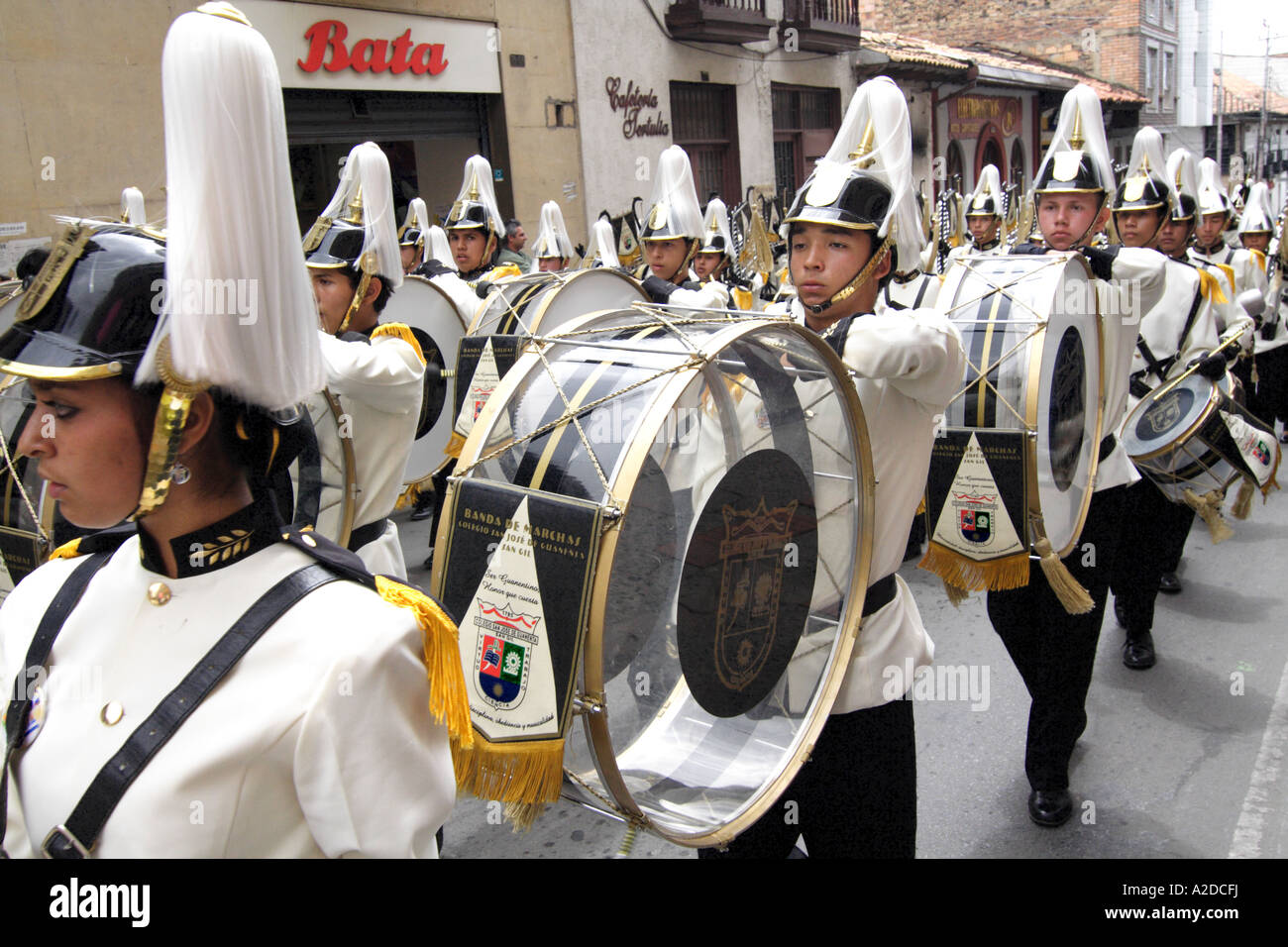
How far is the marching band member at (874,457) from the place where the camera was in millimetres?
2369

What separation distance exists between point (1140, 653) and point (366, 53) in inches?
367

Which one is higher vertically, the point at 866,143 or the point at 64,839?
the point at 866,143

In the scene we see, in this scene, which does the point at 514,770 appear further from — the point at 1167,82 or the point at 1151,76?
the point at 1167,82

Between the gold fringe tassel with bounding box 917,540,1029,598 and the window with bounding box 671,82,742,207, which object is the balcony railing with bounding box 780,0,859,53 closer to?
the window with bounding box 671,82,742,207

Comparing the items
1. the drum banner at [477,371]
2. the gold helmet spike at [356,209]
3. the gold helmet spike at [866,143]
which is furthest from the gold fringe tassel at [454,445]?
the gold helmet spike at [866,143]

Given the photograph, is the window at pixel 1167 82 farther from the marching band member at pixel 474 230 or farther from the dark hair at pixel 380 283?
the dark hair at pixel 380 283

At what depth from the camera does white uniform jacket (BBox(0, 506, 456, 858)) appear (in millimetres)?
1194

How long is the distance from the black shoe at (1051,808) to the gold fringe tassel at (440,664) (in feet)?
9.10

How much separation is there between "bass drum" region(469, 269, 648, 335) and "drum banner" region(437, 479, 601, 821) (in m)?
3.27

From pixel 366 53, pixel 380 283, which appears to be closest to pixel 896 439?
pixel 380 283

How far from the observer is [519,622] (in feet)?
6.02
